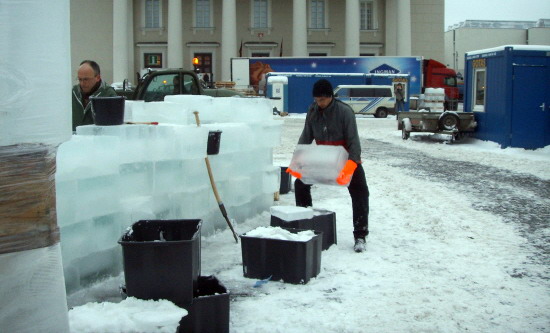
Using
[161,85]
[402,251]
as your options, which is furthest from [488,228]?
[161,85]

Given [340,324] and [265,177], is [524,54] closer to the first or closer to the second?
[265,177]

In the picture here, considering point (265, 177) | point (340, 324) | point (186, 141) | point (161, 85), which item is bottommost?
point (340, 324)

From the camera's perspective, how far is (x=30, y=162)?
9.52 ft

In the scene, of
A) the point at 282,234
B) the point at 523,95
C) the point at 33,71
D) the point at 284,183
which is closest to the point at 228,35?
the point at 523,95

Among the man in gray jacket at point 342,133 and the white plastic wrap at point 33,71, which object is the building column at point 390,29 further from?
the white plastic wrap at point 33,71

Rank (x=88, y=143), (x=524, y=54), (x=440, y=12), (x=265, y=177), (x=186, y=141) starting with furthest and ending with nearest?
1. (x=440, y=12)
2. (x=524, y=54)
3. (x=265, y=177)
4. (x=186, y=141)
5. (x=88, y=143)

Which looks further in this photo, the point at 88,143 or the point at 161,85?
the point at 161,85

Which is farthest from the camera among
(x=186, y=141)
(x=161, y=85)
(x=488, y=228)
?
(x=161, y=85)

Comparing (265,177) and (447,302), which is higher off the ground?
(265,177)

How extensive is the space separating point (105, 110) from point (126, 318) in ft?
7.52

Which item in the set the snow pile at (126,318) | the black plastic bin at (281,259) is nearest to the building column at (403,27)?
the black plastic bin at (281,259)

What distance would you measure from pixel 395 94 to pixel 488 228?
3153cm

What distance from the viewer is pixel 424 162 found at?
15.0 metres

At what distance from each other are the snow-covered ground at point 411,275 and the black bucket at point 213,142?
3.10ft
